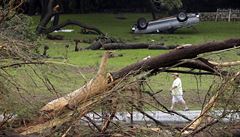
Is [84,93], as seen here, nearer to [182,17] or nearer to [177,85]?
[177,85]

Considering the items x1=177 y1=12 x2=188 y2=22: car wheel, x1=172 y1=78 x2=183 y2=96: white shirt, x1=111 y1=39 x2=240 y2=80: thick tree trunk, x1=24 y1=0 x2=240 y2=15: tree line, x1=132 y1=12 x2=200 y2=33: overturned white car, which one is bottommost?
x1=172 y1=78 x2=183 y2=96: white shirt

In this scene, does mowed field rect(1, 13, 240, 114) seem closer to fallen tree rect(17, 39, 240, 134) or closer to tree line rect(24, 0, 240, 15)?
fallen tree rect(17, 39, 240, 134)

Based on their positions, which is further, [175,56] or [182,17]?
[182,17]

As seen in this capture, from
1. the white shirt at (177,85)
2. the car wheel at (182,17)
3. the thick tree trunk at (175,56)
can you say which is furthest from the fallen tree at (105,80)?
the car wheel at (182,17)

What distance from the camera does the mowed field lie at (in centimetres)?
655

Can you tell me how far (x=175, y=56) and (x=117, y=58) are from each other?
625 inches

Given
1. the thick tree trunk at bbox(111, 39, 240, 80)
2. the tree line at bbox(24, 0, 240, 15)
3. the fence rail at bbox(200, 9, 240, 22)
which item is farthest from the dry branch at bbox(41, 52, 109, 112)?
the tree line at bbox(24, 0, 240, 15)

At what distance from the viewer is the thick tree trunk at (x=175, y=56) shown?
613 centimetres

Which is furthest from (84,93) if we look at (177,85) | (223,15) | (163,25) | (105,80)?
(223,15)

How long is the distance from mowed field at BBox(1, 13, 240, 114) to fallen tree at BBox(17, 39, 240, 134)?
16cm

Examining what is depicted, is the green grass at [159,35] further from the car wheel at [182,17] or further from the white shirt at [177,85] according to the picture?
the white shirt at [177,85]

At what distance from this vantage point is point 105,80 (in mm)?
6129

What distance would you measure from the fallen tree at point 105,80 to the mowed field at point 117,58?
16 cm

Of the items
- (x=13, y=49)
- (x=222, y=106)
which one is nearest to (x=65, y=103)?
(x=13, y=49)
